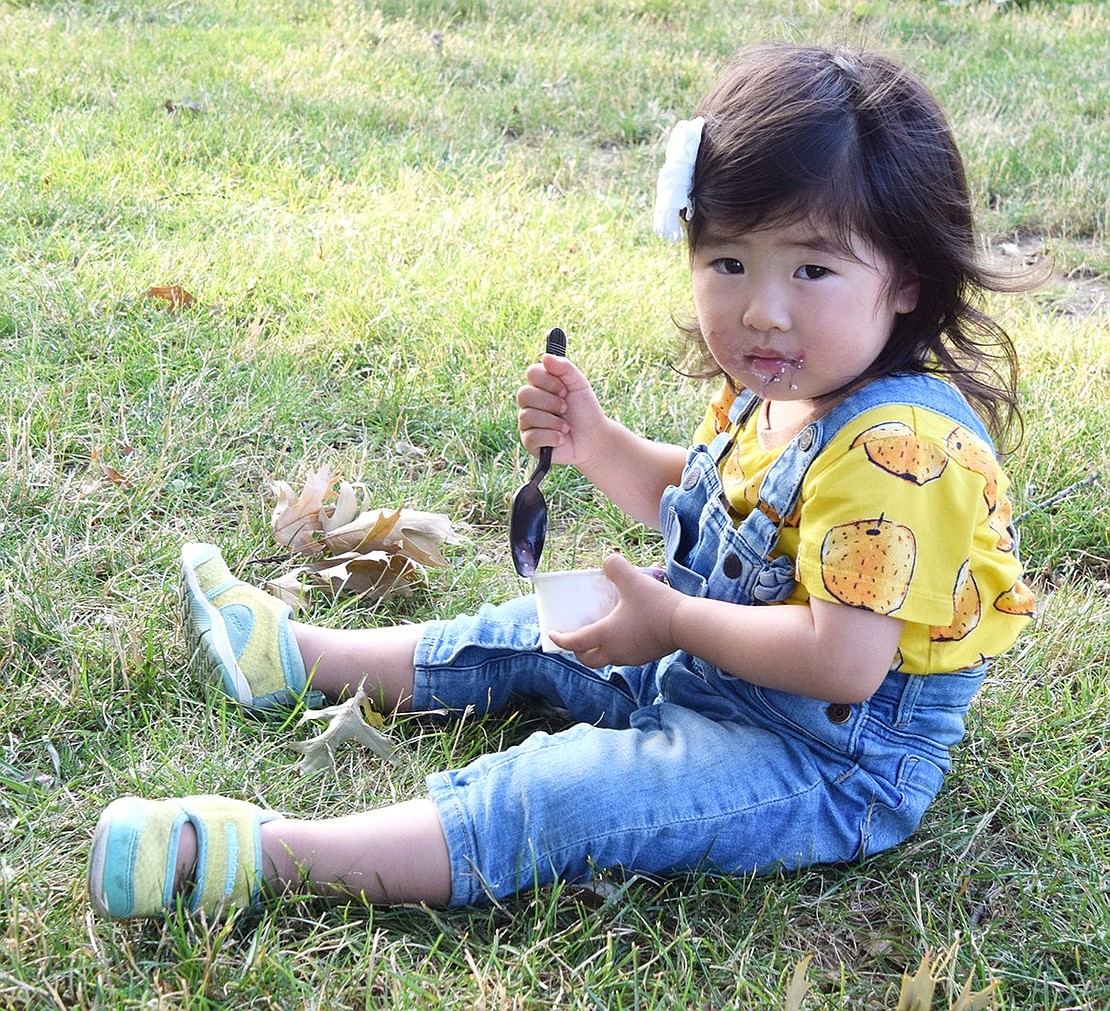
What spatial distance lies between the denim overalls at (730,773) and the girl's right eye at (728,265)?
9.0 inches

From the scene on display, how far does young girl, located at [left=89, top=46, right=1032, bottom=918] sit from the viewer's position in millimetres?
1565

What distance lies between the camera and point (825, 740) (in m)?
1.68

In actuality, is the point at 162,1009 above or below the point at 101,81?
below

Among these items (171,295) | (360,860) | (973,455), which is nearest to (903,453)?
(973,455)

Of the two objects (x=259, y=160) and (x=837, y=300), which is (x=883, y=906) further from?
(x=259, y=160)

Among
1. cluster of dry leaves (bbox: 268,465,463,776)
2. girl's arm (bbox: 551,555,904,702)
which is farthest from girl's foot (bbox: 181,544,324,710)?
girl's arm (bbox: 551,555,904,702)

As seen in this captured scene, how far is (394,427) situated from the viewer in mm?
2797

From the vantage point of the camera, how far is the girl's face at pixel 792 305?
162cm

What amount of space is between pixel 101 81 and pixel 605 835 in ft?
13.5

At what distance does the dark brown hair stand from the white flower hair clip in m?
0.02

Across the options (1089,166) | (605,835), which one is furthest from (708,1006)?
(1089,166)

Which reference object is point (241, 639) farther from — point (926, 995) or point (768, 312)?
point (926, 995)

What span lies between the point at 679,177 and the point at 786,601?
592 millimetres

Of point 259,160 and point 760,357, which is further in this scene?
point 259,160
